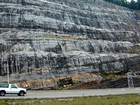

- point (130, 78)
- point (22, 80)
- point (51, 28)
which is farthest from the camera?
point (51, 28)

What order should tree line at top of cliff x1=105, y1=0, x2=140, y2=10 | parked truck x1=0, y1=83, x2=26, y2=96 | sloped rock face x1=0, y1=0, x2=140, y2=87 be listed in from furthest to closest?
tree line at top of cliff x1=105, y1=0, x2=140, y2=10 < sloped rock face x1=0, y1=0, x2=140, y2=87 < parked truck x1=0, y1=83, x2=26, y2=96

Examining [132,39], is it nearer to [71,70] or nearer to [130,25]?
[130,25]

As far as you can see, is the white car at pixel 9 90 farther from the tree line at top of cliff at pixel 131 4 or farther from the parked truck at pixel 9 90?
the tree line at top of cliff at pixel 131 4

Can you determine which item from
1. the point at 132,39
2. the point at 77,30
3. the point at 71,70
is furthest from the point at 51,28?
the point at 132,39

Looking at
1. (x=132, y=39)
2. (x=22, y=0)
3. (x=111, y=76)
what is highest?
(x=22, y=0)

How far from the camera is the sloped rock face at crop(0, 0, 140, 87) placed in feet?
128

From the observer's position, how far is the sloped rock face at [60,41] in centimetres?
3916

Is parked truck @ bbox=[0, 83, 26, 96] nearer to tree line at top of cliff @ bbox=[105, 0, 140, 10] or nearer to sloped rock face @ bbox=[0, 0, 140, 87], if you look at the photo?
sloped rock face @ bbox=[0, 0, 140, 87]

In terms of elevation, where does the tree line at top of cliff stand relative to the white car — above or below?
above

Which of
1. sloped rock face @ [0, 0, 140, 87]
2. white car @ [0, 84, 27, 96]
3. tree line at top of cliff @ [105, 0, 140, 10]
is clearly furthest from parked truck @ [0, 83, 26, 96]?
tree line at top of cliff @ [105, 0, 140, 10]

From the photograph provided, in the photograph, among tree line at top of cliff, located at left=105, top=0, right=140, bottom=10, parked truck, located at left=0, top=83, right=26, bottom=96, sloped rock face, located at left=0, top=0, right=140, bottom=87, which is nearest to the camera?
parked truck, located at left=0, top=83, right=26, bottom=96

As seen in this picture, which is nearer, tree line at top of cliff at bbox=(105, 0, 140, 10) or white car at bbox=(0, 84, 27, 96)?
white car at bbox=(0, 84, 27, 96)

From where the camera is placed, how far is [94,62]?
45.3m

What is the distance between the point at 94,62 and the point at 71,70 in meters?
5.87
